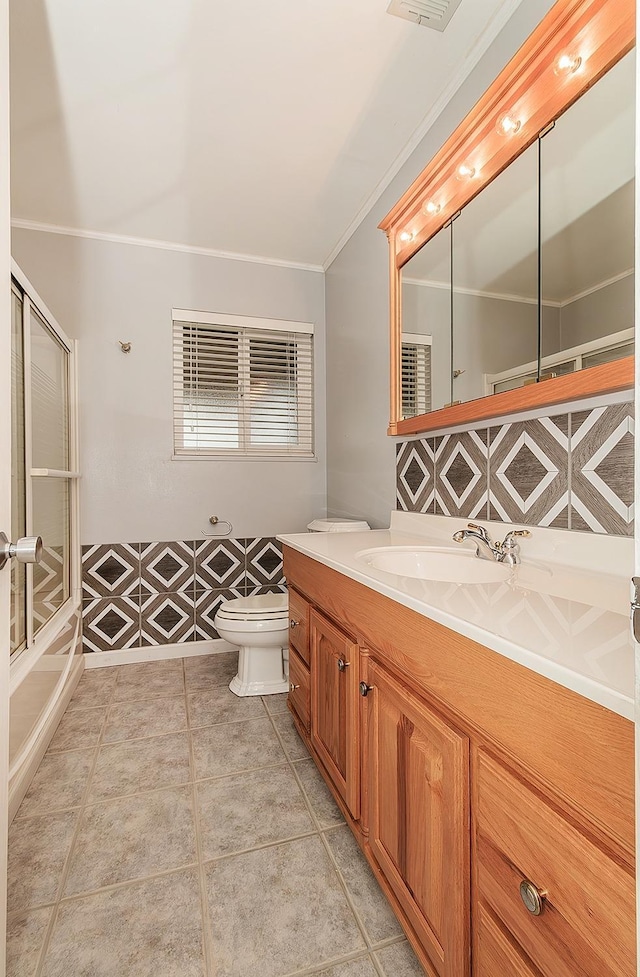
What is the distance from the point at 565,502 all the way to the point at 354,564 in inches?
22.6

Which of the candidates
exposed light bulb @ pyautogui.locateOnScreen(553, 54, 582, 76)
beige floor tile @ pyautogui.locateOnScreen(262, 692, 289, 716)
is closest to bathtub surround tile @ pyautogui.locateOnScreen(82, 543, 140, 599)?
beige floor tile @ pyautogui.locateOnScreen(262, 692, 289, 716)

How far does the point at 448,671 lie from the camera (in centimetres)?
87

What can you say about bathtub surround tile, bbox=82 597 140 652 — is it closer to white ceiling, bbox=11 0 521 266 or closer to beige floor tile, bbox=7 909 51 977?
beige floor tile, bbox=7 909 51 977

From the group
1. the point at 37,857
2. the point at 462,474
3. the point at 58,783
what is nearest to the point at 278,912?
the point at 37,857

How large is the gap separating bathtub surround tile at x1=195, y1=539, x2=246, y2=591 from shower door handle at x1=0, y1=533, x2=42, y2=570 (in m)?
2.14

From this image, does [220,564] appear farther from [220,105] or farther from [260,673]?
[220,105]

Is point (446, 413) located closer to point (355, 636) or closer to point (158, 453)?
point (355, 636)

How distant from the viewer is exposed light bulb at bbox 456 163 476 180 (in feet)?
5.19

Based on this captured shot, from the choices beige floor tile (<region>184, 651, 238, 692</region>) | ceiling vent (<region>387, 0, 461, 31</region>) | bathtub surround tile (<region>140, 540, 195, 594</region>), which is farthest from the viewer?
bathtub surround tile (<region>140, 540, 195, 594</region>)

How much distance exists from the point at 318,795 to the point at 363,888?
397mm

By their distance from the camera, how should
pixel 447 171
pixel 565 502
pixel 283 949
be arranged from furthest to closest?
1. pixel 447 171
2. pixel 565 502
3. pixel 283 949

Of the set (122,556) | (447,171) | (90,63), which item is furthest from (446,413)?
(122,556)

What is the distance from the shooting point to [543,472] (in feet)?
4.42

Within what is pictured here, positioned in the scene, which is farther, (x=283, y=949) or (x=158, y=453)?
(x=158, y=453)
